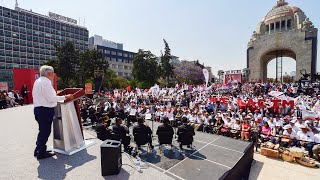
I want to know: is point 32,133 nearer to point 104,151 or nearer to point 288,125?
point 104,151

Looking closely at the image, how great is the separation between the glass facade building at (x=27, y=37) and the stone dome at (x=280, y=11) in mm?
54945

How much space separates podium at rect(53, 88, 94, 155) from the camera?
4.15m

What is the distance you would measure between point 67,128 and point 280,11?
5343 centimetres

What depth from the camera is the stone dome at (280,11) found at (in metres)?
42.8

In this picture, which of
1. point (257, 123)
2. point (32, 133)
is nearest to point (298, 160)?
point (257, 123)

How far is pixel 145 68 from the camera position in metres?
48.3

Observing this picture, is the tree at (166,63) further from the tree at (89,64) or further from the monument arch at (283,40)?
the monument arch at (283,40)

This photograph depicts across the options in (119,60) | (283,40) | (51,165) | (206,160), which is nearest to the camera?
(51,165)

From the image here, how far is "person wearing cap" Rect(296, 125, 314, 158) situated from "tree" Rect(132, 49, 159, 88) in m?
39.9

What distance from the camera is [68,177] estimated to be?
3.23m

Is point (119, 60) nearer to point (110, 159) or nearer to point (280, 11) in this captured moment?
point (280, 11)

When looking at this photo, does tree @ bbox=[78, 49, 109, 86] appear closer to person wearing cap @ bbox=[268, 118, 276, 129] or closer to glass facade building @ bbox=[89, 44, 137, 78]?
glass facade building @ bbox=[89, 44, 137, 78]

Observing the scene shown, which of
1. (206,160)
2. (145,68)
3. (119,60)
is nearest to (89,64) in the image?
(145,68)

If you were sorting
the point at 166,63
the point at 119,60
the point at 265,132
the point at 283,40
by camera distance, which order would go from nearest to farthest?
the point at 265,132 → the point at 283,40 → the point at 166,63 → the point at 119,60
